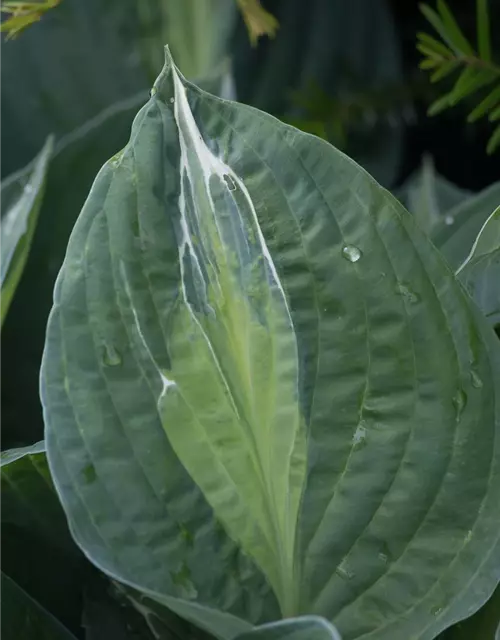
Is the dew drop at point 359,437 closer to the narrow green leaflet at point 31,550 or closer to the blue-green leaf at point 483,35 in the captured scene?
the narrow green leaflet at point 31,550

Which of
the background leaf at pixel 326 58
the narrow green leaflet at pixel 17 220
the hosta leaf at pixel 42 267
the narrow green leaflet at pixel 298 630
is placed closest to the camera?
the narrow green leaflet at pixel 298 630

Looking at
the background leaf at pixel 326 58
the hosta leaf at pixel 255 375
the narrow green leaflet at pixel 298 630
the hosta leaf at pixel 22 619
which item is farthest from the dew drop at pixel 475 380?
the background leaf at pixel 326 58

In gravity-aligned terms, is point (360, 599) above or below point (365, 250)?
below

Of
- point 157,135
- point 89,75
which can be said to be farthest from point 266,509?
point 89,75

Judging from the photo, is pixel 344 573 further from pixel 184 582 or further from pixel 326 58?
pixel 326 58

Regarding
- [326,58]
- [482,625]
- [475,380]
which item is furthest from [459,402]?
[326,58]

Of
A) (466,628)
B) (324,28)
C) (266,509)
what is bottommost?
(466,628)

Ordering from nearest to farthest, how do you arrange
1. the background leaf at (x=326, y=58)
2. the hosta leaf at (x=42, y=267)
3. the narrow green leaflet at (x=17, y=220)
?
the narrow green leaflet at (x=17, y=220) < the hosta leaf at (x=42, y=267) < the background leaf at (x=326, y=58)

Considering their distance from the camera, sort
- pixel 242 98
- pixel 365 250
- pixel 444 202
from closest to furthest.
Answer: pixel 365 250, pixel 444 202, pixel 242 98

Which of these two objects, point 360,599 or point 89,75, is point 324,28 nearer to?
point 89,75

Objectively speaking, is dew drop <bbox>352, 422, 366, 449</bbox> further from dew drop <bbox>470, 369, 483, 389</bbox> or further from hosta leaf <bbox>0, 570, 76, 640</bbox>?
hosta leaf <bbox>0, 570, 76, 640</bbox>
